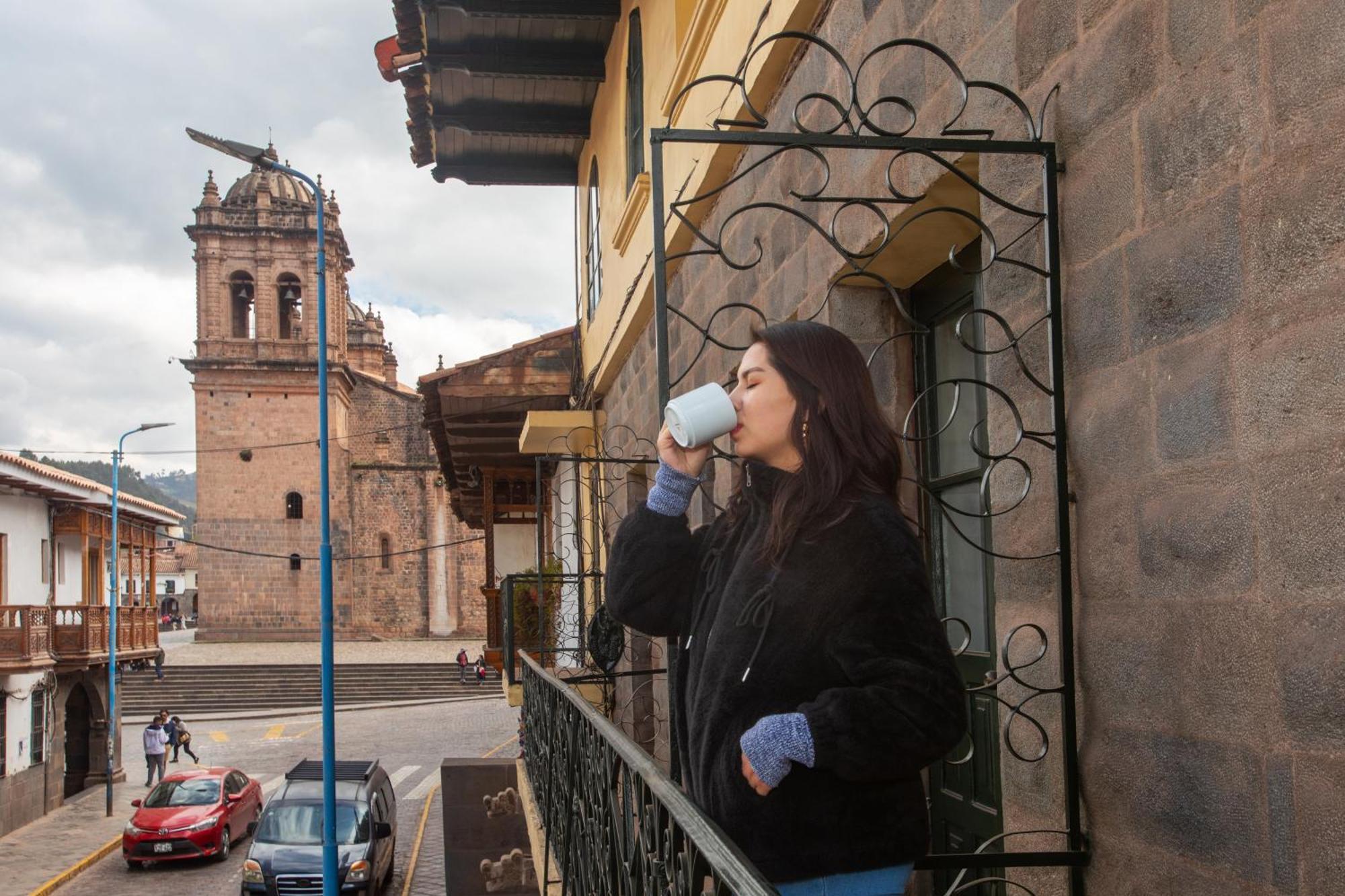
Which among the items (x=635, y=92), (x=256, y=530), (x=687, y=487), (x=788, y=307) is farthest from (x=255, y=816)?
(x=256, y=530)

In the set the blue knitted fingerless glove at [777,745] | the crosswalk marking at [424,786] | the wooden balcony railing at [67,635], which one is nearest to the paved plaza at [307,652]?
the wooden balcony railing at [67,635]

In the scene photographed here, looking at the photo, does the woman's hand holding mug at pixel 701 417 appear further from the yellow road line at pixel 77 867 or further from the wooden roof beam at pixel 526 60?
the yellow road line at pixel 77 867

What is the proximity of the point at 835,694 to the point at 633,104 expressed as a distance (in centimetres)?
805

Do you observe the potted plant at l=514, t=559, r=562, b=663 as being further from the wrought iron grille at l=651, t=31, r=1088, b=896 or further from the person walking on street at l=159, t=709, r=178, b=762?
the person walking on street at l=159, t=709, r=178, b=762

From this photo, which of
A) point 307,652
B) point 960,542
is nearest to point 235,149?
point 960,542

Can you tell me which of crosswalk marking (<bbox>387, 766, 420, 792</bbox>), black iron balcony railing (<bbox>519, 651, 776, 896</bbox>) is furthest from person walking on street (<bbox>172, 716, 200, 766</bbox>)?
black iron balcony railing (<bbox>519, 651, 776, 896</bbox>)

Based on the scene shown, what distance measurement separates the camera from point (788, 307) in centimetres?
471

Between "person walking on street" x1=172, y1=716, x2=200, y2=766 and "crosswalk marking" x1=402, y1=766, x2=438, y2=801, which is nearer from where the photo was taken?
"crosswalk marking" x1=402, y1=766, x2=438, y2=801

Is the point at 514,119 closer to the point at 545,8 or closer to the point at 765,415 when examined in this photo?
the point at 545,8

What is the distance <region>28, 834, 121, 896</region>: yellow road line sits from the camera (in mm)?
17203

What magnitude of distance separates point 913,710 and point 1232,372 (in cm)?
80

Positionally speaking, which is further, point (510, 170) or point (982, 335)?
point (510, 170)

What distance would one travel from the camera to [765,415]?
83.4 inches

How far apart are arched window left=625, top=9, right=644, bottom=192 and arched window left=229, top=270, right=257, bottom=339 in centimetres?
4314
